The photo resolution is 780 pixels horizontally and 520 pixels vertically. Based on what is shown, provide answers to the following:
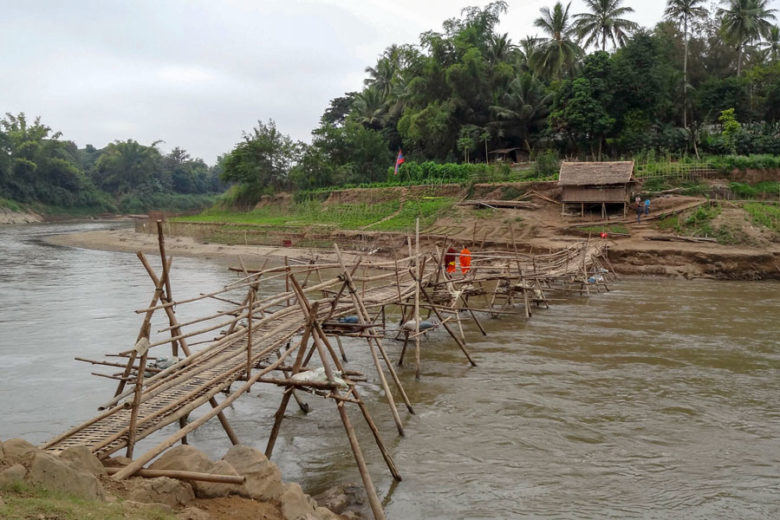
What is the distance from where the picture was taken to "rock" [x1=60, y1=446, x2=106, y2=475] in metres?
4.22

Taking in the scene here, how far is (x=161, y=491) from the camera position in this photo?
4.36 metres

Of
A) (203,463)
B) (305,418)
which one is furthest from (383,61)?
(203,463)

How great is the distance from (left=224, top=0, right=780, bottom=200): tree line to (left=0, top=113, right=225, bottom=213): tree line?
2118 centimetres

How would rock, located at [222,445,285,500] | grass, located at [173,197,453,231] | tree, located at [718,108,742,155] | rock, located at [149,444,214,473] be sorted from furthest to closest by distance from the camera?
grass, located at [173,197,453,231]
tree, located at [718,108,742,155]
rock, located at [222,445,285,500]
rock, located at [149,444,214,473]

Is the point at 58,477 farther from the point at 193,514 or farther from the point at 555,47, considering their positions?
A: the point at 555,47

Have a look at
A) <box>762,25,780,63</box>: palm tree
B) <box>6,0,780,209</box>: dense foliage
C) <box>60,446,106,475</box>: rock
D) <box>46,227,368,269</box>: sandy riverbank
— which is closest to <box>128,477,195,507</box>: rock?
<box>60,446,106,475</box>: rock

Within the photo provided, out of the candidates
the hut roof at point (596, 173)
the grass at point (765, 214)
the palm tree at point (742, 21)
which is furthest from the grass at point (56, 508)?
the palm tree at point (742, 21)

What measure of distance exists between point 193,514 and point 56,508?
940 mm

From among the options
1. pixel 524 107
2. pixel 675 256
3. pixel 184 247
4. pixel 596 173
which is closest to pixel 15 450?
pixel 675 256

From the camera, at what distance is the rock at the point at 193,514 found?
4.16 meters

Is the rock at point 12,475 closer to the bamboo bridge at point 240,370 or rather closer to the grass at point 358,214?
the bamboo bridge at point 240,370

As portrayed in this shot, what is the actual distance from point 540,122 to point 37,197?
49.7m

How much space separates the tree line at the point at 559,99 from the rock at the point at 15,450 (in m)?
31.1

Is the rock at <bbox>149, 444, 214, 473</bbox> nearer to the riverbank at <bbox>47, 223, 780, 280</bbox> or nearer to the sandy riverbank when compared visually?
the riverbank at <bbox>47, 223, 780, 280</bbox>
